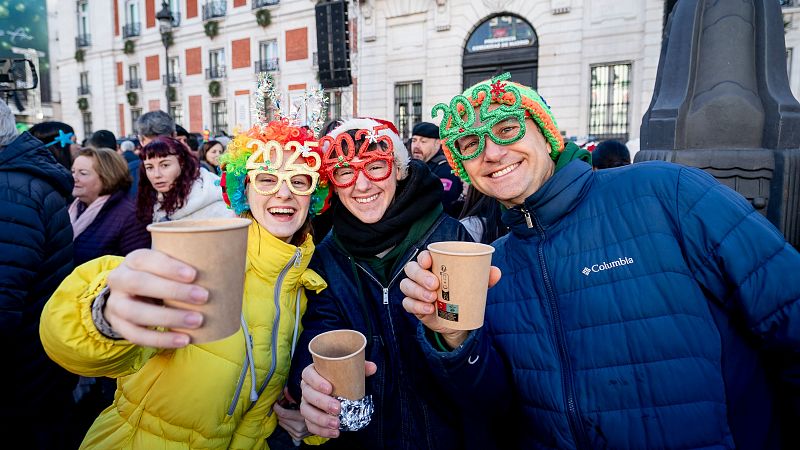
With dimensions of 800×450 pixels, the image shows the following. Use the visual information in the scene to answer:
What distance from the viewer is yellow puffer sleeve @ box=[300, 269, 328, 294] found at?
208 cm

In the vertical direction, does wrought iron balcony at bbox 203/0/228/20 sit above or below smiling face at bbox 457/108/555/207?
above

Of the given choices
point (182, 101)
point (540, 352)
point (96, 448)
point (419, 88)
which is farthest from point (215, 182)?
point (182, 101)

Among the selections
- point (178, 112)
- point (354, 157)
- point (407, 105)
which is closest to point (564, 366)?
point (354, 157)

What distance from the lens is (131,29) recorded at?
28609 millimetres

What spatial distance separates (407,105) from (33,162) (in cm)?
1846

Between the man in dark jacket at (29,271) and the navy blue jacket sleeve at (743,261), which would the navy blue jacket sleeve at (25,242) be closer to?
the man in dark jacket at (29,271)

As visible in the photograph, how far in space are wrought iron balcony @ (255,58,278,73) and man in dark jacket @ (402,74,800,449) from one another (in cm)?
2461

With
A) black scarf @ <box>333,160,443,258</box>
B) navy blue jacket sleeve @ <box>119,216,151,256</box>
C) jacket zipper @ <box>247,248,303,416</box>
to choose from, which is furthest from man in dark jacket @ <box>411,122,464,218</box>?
jacket zipper @ <box>247,248,303,416</box>

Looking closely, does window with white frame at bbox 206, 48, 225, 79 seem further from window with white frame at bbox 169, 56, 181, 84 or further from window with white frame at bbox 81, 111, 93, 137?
window with white frame at bbox 81, 111, 93, 137

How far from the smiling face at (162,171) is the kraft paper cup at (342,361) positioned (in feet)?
10.1

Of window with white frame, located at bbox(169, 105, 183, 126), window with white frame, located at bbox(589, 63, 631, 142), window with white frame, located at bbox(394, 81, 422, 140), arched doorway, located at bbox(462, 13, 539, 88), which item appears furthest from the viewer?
window with white frame, located at bbox(169, 105, 183, 126)

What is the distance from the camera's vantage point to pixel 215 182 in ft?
13.9

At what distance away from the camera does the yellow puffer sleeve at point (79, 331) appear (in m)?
1.26

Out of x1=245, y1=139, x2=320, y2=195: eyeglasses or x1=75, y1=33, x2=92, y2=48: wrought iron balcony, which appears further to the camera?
x1=75, y1=33, x2=92, y2=48: wrought iron balcony
